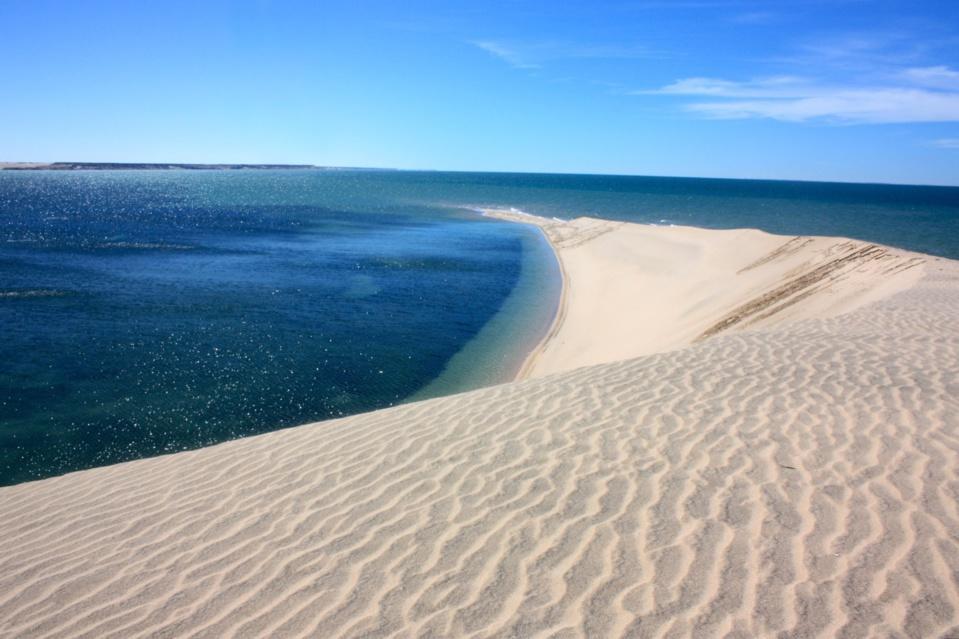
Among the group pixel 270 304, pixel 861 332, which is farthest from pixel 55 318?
pixel 861 332

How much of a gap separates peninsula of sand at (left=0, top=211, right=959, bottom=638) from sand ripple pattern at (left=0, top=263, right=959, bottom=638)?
0.02m

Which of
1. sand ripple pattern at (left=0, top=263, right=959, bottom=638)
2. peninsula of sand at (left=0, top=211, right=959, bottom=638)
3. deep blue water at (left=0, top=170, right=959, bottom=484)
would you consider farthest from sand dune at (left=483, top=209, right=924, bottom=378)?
sand ripple pattern at (left=0, top=263, right=959, bottom=638)

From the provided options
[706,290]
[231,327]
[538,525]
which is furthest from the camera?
[706,290]

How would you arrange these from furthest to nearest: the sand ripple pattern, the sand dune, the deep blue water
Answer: the sand dune < the deep blue water < the sand ripple pattern

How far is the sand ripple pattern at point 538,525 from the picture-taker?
11.0ft

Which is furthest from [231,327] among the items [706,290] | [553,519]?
[553,519]

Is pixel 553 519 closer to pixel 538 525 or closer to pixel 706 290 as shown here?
pixel 538 525

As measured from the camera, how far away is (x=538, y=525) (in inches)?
166

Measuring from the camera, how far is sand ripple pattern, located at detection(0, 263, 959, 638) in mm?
3365

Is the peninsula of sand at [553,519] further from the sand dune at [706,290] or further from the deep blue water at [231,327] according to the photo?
the sand dune at [706,290]

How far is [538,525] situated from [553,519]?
129 mm

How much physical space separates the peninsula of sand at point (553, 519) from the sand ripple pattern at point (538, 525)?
0.06 feet

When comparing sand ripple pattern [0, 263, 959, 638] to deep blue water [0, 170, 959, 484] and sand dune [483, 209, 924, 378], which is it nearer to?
deep blue water [0, 170, 959, 484]

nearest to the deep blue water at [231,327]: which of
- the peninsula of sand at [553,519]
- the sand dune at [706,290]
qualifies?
the sand dune at [706,290]
